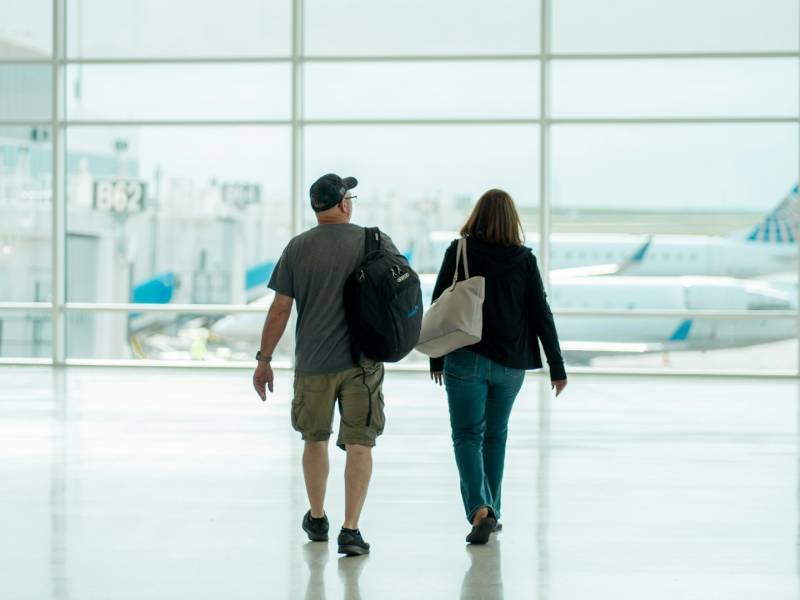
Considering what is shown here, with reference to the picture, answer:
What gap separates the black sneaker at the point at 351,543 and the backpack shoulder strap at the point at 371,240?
94 centimetres

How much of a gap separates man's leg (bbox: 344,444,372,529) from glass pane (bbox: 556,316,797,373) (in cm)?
917

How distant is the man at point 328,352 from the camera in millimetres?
4270

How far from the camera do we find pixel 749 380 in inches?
430

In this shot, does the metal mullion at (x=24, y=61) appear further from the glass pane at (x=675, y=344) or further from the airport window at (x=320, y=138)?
the glass pane at (x=675, y=344)

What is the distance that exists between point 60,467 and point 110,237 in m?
8.20

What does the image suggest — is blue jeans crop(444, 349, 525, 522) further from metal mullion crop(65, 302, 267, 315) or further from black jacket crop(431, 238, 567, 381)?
metal mullion crop(65, 302, 267, 315)

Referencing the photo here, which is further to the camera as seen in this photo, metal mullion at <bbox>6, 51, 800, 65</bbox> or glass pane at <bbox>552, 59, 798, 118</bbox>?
glass pane at <bbox>552, 59, 798, 118</bbox>

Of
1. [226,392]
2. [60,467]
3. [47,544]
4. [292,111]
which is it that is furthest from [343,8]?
[47,544]

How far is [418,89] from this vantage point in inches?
555

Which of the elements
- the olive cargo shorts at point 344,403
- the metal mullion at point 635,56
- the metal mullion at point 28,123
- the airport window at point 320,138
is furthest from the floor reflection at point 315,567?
the metal mullion at point 28,123

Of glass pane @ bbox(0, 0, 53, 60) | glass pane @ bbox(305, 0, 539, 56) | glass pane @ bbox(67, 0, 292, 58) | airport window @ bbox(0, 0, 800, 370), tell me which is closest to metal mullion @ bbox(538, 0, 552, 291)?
airport window @ bbox(0, 0, 800, 370)

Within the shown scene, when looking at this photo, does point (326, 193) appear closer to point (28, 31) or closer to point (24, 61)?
point (24, 61)

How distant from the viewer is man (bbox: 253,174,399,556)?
4.27 metres

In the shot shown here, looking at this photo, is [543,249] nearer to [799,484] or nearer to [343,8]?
[343,8]
